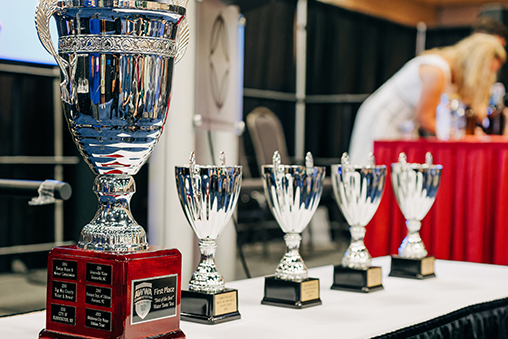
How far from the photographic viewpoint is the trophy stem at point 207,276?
105 centimetres

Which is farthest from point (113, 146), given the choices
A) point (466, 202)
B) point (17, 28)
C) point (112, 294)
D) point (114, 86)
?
point (466, 202)

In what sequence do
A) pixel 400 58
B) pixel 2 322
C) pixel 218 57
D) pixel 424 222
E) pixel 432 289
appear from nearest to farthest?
pixel 2 322, pixel 432 289, pixel 218 57, pixel 424 222, pixel 400 58

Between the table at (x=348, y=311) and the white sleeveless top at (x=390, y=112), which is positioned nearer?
the table at (x=348, y=311)

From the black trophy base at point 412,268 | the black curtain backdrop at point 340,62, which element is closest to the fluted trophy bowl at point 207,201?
the black trophy base at point 412,268

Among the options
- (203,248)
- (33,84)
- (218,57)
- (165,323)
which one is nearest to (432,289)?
(203,248)

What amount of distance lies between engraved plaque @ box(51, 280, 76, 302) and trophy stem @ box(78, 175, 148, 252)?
0.05m

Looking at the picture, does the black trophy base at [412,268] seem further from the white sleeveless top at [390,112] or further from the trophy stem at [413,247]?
the white sleeveless top at [390,112]

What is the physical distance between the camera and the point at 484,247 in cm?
240

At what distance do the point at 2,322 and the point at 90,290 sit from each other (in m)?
0.22

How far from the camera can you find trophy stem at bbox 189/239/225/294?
1.05 m

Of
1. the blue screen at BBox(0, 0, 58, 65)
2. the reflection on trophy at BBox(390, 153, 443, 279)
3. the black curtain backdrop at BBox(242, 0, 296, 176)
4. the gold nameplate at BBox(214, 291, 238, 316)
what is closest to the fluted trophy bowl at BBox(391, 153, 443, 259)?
the reflection on trophy at BBox(390, 153, 443, 279)

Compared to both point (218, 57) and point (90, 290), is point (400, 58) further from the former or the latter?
point (90, 290)

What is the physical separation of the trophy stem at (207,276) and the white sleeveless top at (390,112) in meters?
2.21

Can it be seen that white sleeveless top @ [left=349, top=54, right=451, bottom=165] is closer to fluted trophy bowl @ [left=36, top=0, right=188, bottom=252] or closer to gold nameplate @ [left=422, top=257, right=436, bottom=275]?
gold nameplate @ [left=422, top=257, right=436, bottom=275]
